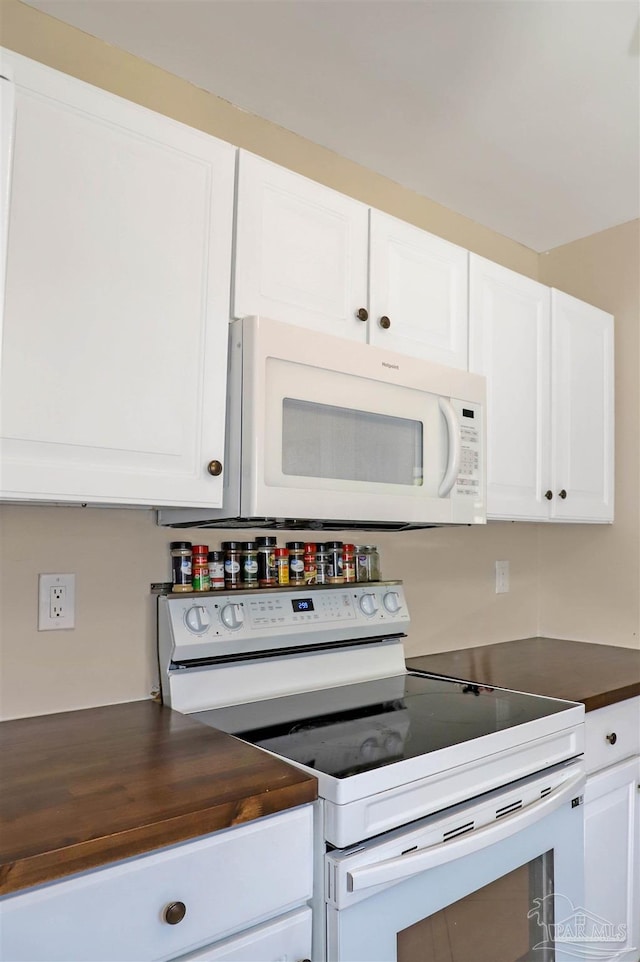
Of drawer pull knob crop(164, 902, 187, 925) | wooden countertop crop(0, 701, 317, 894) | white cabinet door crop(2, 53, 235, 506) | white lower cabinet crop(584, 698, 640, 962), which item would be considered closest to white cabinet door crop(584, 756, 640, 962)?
white lower cabinet crop(584, 698, 640, 962)

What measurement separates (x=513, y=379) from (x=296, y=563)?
2.90 feet

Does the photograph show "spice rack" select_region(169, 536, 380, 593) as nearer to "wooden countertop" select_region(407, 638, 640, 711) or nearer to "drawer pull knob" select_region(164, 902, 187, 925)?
"wooden countertop" select_region(407, 638, 640, 711)

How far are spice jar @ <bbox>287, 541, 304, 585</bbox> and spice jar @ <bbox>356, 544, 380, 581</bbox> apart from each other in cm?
21

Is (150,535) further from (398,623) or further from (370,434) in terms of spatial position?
(398,623)

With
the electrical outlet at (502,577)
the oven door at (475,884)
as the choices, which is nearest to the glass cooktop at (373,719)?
the oven door at (475,884)

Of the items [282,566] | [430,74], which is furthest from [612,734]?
Answer: [430,74]

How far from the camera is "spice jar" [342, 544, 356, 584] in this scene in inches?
72.3

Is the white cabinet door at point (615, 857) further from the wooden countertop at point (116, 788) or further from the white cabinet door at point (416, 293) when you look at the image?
the white cabinet door at point (416, 293)

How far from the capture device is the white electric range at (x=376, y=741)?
1.13m

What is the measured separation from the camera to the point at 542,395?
2168 mm

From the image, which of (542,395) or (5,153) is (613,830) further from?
(5,153)

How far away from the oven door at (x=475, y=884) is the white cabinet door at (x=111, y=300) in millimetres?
725

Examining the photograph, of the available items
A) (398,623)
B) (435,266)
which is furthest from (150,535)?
(435,266)

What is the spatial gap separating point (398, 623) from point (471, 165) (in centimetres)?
139
